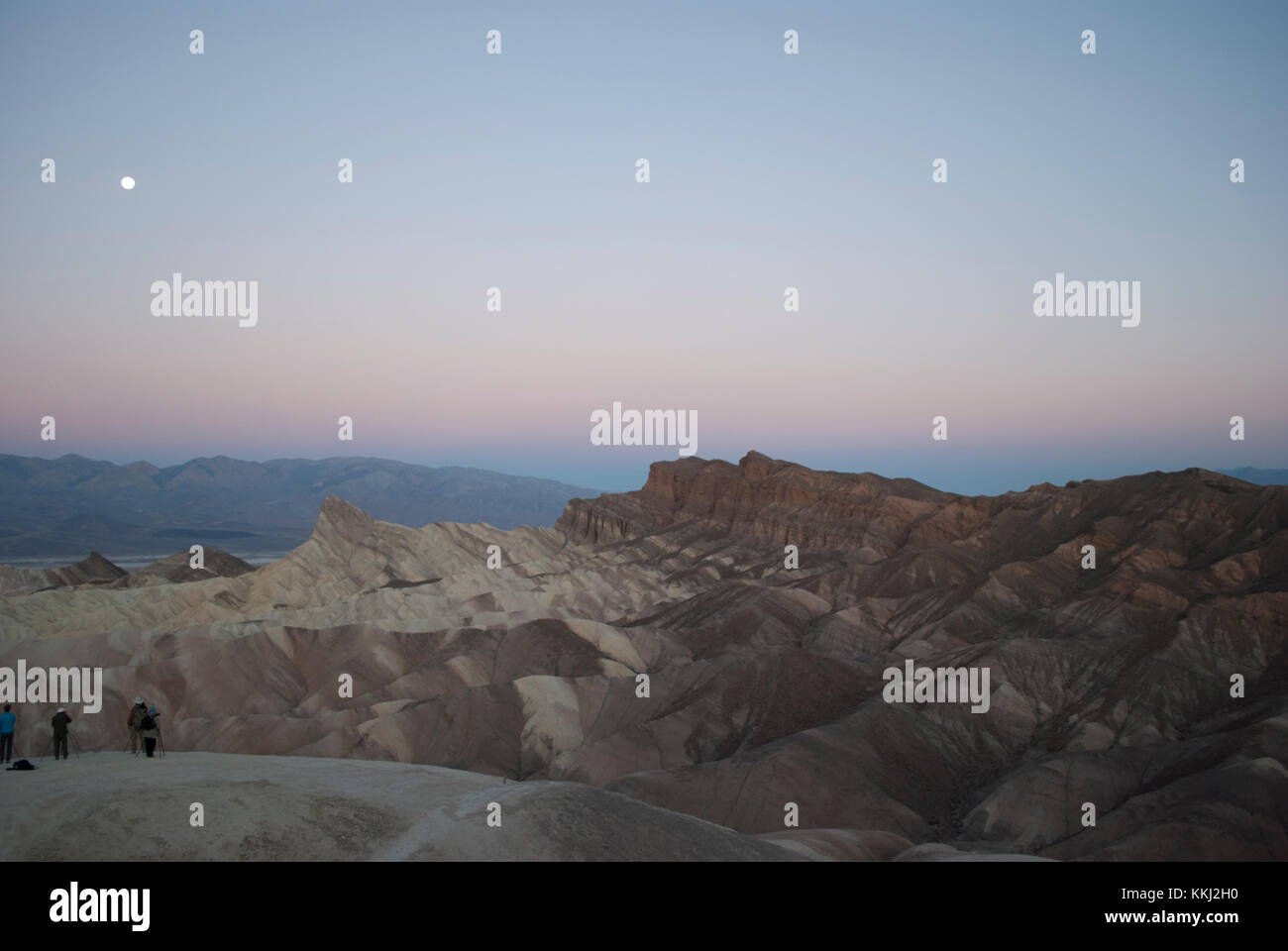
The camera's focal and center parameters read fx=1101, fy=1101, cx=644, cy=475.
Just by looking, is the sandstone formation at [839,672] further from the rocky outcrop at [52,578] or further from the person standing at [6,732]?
the rocky outcrop at [52,578]

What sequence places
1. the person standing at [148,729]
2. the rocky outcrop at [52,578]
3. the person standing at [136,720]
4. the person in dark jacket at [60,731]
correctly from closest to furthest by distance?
the person in dark jacket at [60,731], the person standing at [148,729], the person standing at [136,720], the rocky outcrop at [52,578]

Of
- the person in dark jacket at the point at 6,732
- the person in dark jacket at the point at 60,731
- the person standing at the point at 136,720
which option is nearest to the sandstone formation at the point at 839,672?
the person standing at the point at 136,720

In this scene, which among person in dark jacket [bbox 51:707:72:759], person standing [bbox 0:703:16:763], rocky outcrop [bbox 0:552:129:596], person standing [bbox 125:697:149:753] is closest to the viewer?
person standing [bbox 0:703:16:763]

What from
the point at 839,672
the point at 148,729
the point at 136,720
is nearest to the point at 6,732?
the point at 136,720

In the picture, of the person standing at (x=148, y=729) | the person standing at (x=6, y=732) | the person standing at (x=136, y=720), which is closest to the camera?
the person standing at (x=6, y=732)

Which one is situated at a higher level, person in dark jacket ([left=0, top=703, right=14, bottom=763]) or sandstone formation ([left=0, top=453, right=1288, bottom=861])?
person in dark jacket ([left=0, top=703, right=14, bottom=763])

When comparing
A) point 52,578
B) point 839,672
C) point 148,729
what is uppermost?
point 148,729

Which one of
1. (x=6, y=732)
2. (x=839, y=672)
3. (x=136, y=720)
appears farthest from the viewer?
(x=839, y=672)

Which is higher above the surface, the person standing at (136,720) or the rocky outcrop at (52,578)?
the person standing at (136,720)

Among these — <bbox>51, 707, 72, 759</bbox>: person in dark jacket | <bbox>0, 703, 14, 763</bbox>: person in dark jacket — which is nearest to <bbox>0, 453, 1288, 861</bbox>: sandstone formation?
<bbox>51, 707, 72, 759</bbox>: person in dark jacket

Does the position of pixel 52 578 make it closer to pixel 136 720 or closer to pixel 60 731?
pixel 60 731

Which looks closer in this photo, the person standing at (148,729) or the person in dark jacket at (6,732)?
the person in dark jacket at (6,732)

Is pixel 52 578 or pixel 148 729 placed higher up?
pixel 148 729

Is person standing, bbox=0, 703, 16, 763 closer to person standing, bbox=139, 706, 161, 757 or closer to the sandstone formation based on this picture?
person standing, bbox=139, 706, 161, 757
